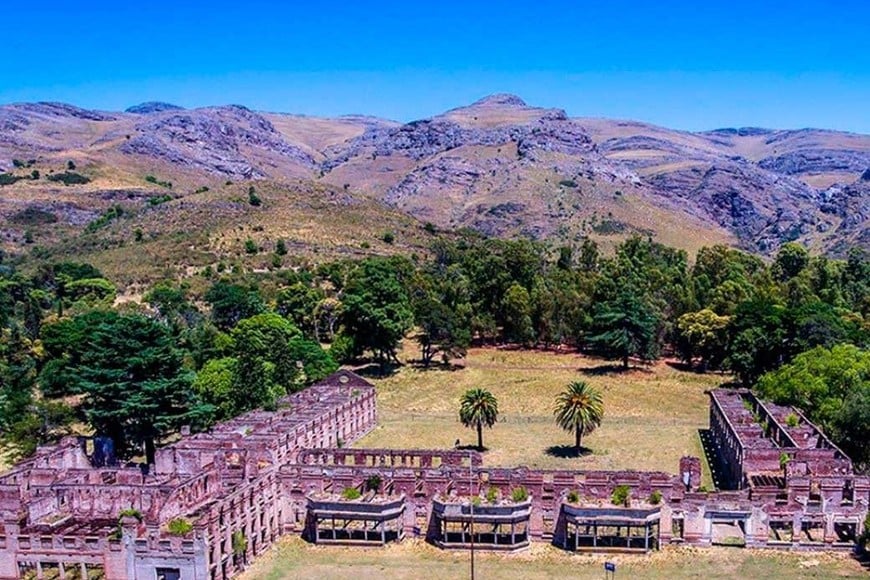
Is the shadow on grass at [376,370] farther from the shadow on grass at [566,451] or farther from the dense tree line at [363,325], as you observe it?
the shadow on grass at [566,451]

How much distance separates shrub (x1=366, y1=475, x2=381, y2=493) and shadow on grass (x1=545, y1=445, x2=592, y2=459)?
18486 mm

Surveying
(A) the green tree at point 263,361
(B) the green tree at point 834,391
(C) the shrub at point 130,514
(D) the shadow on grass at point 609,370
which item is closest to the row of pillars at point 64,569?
(C) the shrub at point 130,514

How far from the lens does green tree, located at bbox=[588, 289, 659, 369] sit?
9012 cm

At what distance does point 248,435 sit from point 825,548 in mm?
34269

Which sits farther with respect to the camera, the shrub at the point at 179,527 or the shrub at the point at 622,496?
the shrub at the point at 622,496

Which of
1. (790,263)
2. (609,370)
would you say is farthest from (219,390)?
(790,263)

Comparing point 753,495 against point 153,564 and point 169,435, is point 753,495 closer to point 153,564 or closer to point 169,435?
point 153,564

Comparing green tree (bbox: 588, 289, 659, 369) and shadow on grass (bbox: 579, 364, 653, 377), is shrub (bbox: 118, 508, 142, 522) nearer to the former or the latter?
shadow on grass (bbox: 579, 364, 653, 377)

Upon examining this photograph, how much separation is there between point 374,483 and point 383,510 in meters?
2.71

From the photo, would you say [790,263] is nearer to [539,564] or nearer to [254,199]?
[254,199]

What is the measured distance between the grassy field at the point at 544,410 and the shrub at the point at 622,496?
13.5 meters

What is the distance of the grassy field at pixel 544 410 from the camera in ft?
199

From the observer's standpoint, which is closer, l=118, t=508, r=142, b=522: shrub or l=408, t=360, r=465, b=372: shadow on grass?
l=118, t=508, r=142, b=522: shrub

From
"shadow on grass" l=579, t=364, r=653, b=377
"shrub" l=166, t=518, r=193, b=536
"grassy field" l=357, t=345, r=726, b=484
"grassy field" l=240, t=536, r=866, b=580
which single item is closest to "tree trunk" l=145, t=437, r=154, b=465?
"grassy field" l=357, t=345, r=726, b=484
